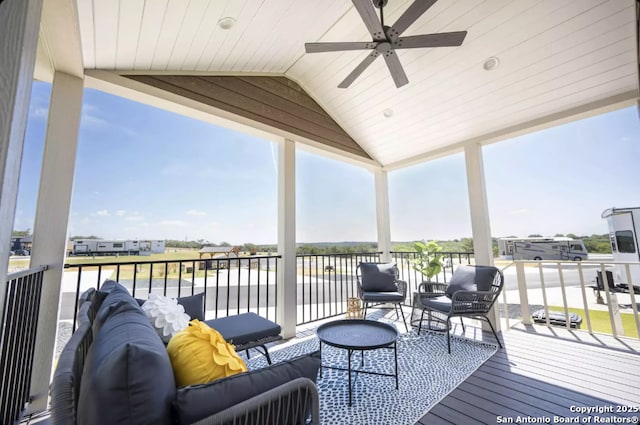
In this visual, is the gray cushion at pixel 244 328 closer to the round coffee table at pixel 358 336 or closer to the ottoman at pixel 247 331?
the ottoman at pixel 247 331

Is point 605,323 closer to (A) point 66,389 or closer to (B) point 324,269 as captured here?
(B) point 324,269

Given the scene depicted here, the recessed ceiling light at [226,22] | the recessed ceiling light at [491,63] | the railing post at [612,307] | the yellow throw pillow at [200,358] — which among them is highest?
the recessed ceiling light at [226,22]

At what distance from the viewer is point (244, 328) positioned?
2.20 metres

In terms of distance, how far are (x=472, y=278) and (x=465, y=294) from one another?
55 cm

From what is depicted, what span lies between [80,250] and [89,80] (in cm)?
156

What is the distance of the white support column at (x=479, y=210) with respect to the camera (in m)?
3.69

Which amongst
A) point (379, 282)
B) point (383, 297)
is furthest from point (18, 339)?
point (379, 282)

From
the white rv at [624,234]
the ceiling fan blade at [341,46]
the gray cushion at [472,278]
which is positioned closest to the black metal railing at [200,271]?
the gray cushion at [472,278]

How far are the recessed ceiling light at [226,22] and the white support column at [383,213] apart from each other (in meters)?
3.52

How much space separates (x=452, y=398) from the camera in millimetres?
2107

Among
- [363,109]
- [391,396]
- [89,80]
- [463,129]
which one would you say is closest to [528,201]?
[463,129]

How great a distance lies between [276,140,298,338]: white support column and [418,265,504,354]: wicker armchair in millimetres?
1721

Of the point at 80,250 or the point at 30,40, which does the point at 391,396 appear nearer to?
the point at 30,40

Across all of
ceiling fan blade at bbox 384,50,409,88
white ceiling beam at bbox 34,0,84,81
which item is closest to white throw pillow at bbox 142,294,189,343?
white ceiling beam at bbox 34,0,84,81
